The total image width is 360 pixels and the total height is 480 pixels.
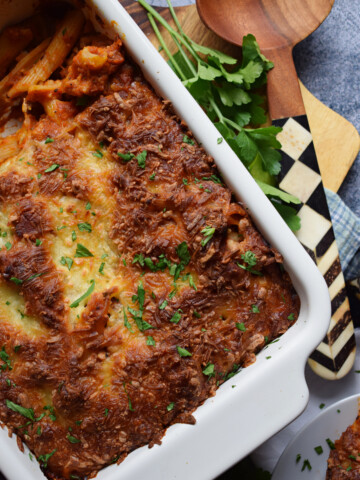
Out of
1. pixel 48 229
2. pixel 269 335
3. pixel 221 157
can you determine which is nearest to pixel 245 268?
pixel 269 335

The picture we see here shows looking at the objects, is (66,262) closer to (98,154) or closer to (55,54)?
(98,154)

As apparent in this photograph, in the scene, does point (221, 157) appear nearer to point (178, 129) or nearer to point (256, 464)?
point (178, 129)

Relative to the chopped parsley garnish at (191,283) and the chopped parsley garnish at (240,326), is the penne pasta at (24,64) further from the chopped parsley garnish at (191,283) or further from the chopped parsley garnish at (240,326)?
the chopped parsley garnish at (240,326)

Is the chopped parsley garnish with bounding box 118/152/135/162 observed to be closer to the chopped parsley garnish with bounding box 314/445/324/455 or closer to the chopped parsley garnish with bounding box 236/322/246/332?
the chopped parsley garnish with bounding box 236/322/246/332

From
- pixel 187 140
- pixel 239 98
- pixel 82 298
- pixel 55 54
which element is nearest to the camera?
pixel 82 298

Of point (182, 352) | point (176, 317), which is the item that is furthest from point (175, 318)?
point (182, 352)

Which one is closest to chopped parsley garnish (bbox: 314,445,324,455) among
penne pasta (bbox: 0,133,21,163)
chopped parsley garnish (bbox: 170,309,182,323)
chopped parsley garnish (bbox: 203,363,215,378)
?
chopped parsley garnish (bbox: 203,363,215,378)
